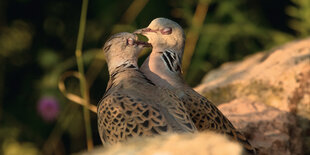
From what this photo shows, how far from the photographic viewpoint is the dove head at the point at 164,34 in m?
3.37

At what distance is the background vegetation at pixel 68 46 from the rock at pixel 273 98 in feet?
4.00

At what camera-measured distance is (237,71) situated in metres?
4.66

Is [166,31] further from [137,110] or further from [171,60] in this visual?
[137,110]

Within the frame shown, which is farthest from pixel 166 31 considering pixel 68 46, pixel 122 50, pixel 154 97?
pixel 68 46

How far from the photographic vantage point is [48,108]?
17.5 ft

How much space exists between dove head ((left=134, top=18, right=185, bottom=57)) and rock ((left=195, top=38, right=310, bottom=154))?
0.59 m

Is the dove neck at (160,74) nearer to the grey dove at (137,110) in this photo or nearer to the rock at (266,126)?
the grey dove at (137,110)

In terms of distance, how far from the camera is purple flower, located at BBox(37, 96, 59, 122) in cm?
532

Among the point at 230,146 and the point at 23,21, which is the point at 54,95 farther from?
the point at 230,146

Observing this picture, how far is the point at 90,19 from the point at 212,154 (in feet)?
14.3

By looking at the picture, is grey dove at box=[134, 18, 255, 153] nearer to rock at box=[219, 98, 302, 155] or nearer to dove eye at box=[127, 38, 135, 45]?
dove eye at box=[127, 38, 135, 45]

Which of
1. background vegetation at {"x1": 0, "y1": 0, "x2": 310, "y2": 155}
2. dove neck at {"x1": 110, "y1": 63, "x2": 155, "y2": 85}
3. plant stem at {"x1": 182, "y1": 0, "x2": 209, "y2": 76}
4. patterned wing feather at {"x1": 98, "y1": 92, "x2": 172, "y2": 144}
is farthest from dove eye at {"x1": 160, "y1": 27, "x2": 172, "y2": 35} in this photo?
plant stem at {"x1": 182, "y1": 0, "x2": 209, "y2": 76}

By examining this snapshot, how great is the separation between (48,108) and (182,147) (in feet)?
12.6

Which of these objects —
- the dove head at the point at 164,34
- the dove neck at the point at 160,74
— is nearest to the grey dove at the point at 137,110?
the dove neck at the point at 160,74
